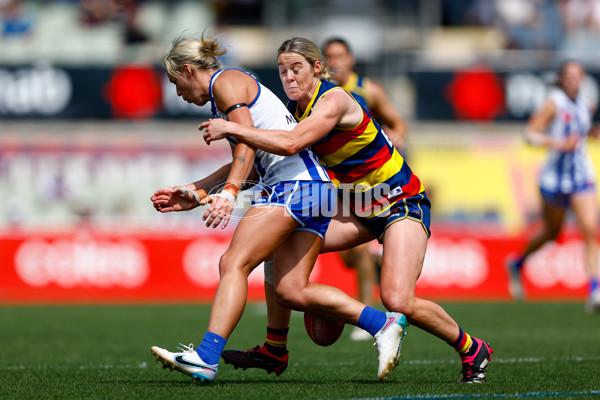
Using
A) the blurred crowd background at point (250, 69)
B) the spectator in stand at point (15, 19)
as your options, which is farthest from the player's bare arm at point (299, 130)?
the spectator in stand at point (15, 19)

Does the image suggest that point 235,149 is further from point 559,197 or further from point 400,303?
point 559,197

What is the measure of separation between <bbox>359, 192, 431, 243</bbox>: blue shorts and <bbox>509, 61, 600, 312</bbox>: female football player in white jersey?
5.59 m

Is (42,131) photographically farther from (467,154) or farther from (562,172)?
(562,172)

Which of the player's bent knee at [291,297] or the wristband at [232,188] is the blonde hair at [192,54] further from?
the player's bent knee at [291,297]

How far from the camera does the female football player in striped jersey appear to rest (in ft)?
17.9

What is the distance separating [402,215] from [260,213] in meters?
0.83

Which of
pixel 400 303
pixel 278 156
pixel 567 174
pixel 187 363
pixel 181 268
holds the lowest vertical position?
pixel 181 268

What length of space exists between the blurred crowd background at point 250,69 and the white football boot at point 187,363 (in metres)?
13.8

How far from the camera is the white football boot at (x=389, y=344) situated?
17.4ft

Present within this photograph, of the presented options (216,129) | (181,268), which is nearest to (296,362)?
(216,129)

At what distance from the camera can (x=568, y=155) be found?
11.3 metres

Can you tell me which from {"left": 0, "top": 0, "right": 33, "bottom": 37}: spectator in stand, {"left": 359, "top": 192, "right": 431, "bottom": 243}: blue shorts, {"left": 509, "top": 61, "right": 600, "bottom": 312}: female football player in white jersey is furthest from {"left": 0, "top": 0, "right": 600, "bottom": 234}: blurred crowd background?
{"left": 359, "top": 192, "right": 431, "bottom": 243}: blue shorts

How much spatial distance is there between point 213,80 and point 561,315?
6.84m

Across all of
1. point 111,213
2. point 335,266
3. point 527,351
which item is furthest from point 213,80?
point 111,213
